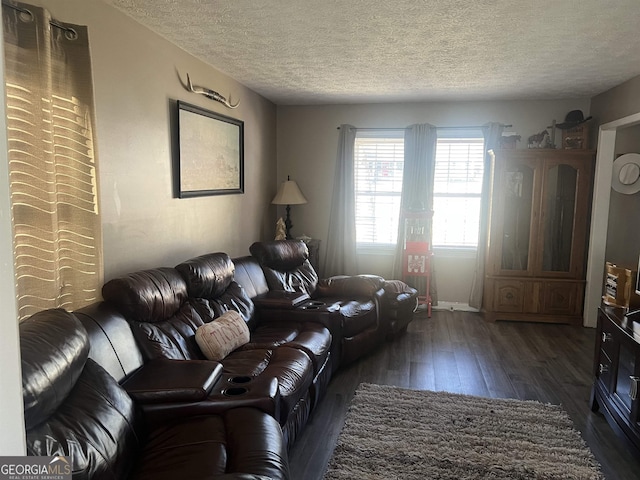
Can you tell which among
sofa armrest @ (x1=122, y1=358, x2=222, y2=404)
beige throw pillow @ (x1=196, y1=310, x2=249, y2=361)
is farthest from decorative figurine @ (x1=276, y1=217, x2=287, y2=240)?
sofa armrest @ (x1=122, y1=358, x2=222, y2=404)

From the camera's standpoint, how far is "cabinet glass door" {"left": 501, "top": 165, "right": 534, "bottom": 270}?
4.91 m

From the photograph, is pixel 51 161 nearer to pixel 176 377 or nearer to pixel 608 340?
pixel 176 377

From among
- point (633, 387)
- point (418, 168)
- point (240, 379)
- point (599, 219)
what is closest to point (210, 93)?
point (240, 379)

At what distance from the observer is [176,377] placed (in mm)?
2117

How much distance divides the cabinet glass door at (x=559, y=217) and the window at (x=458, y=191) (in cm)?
76

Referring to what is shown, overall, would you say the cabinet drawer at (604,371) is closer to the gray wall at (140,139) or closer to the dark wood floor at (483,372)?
the dark wood floor at (483,372)

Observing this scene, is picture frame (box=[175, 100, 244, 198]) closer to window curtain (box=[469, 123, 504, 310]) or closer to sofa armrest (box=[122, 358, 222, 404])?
sofa armrest (box=[122, 358, 222, 404])

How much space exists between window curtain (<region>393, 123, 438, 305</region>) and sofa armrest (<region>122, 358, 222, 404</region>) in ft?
11.8

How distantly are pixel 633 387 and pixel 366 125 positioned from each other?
3940mm

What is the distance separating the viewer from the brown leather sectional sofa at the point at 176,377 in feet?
5.18

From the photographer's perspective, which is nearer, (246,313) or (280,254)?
(246,313)

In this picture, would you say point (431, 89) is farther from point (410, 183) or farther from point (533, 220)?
point (533, 220)

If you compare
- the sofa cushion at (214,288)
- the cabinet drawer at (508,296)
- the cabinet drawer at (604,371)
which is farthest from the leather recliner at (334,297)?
the cabinet drawer at (604,371)

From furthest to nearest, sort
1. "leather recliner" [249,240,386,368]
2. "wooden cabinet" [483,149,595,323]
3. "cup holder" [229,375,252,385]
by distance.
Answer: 1. "wooden cabinet" [483,149,595,323]
2. "leather recliner" [249,240,386,368]
3. "cup holder" [229,375,252,385]
